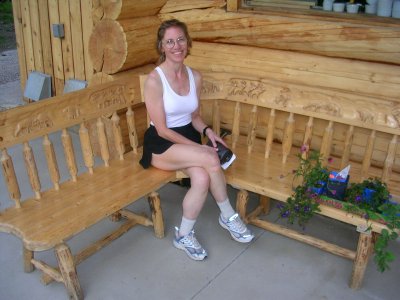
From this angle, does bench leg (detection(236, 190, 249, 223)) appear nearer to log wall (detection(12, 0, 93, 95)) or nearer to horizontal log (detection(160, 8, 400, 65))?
horizontal log (detection(160, 8, 400, 65))

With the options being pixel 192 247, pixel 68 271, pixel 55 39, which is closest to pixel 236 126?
pixel 192 247

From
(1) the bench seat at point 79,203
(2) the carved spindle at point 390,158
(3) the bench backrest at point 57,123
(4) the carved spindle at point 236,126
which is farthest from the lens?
(4) the carved spindle at point 236,126

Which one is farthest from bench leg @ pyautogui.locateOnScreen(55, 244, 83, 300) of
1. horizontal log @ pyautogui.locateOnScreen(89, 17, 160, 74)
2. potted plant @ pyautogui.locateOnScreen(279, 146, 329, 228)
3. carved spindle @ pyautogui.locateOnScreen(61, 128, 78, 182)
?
horizontal log @ pyautogui.locateOnScreen(89, 17, 160, 74)

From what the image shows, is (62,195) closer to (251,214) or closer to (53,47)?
(251,214)

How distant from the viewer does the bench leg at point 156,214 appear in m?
3.28

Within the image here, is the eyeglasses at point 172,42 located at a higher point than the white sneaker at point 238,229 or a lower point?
higher

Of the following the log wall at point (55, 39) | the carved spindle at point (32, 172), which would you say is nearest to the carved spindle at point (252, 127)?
the carved spindle at point (32, 172)

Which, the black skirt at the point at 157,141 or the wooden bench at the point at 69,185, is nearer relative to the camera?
the wooden bench at the point at 69,185

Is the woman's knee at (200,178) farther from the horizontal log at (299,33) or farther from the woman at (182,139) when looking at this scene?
the horizontal log at (299,33)

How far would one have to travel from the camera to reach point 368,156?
122 inches

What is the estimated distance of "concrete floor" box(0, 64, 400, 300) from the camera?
2891 millimetres

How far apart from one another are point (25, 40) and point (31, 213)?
362cm

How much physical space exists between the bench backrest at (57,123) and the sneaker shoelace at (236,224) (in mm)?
964

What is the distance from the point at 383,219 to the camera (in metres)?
2.69
